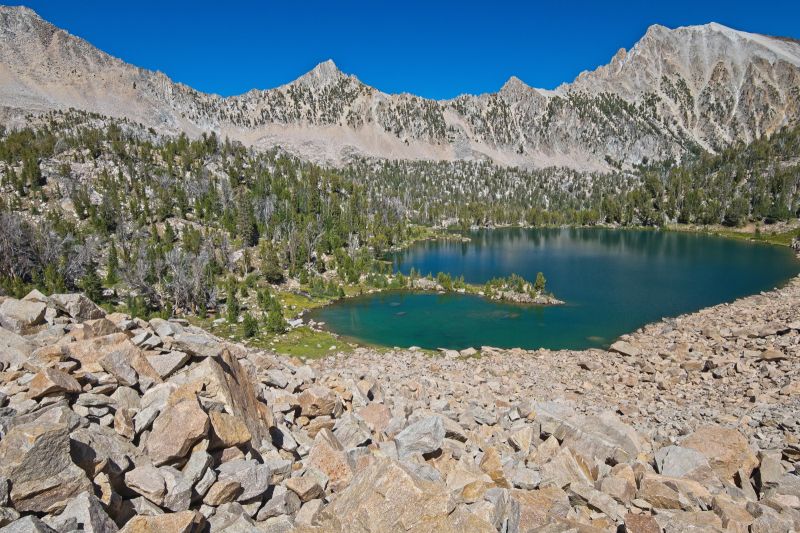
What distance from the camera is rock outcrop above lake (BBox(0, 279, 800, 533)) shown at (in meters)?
8.88

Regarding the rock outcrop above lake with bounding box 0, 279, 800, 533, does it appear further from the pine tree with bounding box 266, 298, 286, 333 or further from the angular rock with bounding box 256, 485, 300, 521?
the pine tree with bounding box 266, 298, 286, 333

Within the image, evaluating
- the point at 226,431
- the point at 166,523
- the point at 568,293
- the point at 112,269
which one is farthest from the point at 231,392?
the point at 112,269

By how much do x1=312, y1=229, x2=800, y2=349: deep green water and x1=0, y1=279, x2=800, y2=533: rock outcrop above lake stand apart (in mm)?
32226

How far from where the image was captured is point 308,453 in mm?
13812

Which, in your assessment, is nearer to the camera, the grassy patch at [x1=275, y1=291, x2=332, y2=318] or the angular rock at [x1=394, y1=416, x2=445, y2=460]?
the angular rock at [x1=394, y1=416, x2=445, y2=460]

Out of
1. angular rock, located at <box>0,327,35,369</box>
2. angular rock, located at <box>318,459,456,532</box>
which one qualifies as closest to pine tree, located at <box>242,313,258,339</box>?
angular rock, located at <box>0,327,35,369</box>

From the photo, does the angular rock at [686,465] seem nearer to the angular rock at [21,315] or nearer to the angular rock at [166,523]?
the angular rock at [166,523]

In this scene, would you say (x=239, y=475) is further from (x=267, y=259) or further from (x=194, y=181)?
(x=194, y=181)

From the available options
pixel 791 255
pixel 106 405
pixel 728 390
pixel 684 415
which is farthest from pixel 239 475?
pixel 791 255

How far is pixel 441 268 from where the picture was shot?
99750 mm

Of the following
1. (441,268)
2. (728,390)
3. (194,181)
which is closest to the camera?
(728,390)

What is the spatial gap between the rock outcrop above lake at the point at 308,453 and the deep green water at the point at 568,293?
32226 millimetres

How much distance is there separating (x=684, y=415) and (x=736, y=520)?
12.1 metres

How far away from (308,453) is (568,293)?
6747cm
